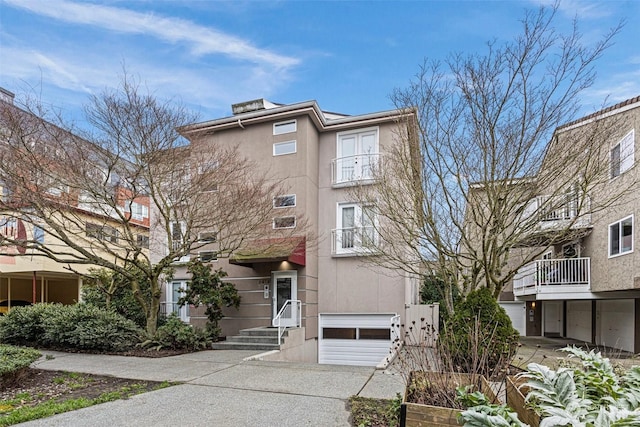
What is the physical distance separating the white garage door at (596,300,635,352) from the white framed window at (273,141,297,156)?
12.8 meters

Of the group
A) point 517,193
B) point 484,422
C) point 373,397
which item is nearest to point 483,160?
point 517,193

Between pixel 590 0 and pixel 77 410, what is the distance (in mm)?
10543

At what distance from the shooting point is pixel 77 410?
5320mm

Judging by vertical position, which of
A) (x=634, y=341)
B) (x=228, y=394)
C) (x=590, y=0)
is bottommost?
(x=634, y=341)

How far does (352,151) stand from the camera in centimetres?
1491

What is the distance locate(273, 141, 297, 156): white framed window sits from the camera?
1447 cm

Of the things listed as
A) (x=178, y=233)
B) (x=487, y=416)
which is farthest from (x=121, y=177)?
(x=487, y=416)

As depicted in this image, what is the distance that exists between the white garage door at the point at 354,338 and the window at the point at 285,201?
4.15 m

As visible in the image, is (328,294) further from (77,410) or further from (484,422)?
(484,422)

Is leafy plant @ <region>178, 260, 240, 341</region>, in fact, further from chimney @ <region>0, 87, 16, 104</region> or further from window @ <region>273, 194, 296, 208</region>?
chimney @ <region>0, 87, 16, 104</region>

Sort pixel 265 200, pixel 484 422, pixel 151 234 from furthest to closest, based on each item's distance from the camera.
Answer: pixel 151 234 < pixel 265 200 < pixel 484 422

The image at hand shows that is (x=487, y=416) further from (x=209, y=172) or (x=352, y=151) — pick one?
(x=352, y=151)

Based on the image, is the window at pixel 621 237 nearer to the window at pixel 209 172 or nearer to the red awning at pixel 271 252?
the red awning at pixel 271 252

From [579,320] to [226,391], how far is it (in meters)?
18.7
